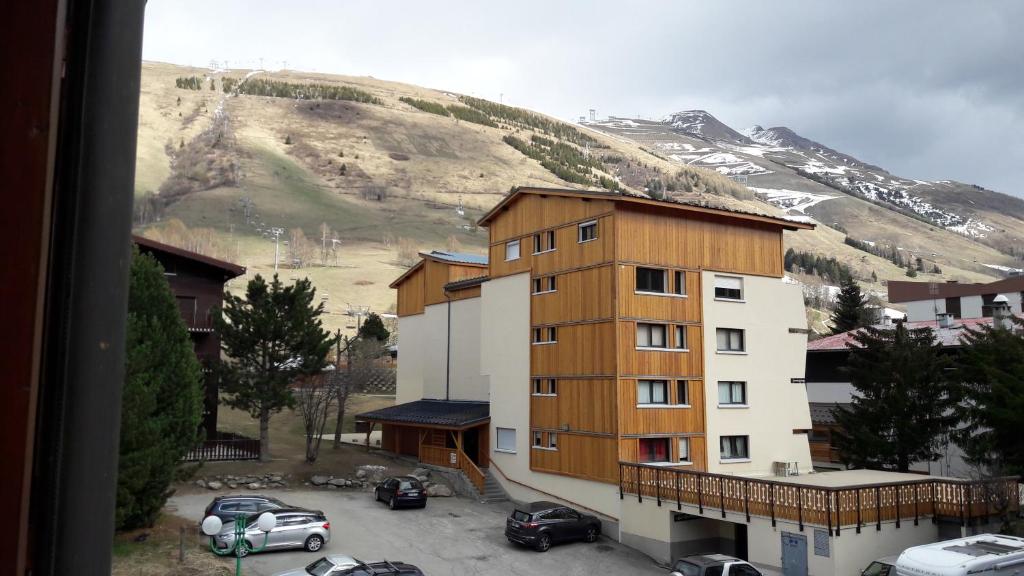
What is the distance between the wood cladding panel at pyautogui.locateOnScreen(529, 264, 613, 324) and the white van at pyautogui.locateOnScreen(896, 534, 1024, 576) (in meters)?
15.7

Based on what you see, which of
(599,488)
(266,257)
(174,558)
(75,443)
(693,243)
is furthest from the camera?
(266,257)

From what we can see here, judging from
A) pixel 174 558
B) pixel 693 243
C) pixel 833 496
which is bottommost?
pixel 174 558

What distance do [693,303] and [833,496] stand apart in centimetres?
1259

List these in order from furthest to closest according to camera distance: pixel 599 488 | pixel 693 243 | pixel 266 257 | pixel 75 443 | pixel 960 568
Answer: pixel 266 257 → pixel 693 243 → pixel 599 488 → pixel 960 568 → pixel 75 443

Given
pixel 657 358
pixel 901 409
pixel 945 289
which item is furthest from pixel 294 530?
pixel 945 289

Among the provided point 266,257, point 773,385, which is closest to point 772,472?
point 773,385

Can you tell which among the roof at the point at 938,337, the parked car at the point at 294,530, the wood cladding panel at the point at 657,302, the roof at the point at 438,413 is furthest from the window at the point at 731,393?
the parked car at the point at 294,530

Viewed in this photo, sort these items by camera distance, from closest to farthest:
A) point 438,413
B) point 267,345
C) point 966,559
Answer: point 966,559 < point 267,345 < point 438,413

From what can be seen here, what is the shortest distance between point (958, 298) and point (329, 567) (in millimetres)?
71133

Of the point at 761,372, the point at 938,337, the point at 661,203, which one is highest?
the point at 661,203

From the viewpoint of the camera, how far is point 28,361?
5.36 feet

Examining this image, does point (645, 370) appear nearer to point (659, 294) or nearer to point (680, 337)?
point (680, 337)

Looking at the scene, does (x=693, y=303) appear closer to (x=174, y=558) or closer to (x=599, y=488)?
(x=599, y=488)

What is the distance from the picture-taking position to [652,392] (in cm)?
3438
